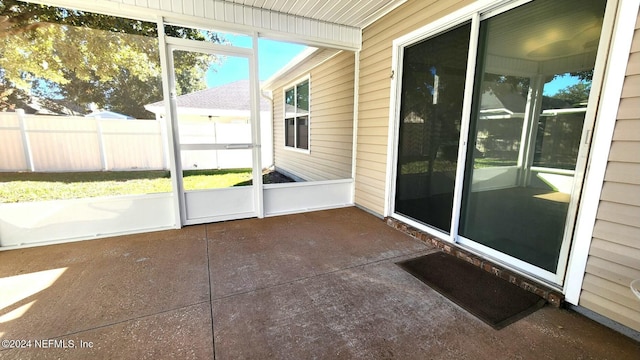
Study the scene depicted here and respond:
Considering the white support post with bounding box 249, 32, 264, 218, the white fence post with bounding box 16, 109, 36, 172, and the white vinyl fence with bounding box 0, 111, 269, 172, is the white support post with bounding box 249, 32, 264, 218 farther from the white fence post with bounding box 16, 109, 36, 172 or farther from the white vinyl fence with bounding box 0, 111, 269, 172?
the white fence post with bounding box 16, 109, 36, 172

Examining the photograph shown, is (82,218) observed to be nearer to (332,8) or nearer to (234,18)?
(234,18)

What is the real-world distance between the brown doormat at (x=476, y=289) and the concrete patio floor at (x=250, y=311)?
0.08 m

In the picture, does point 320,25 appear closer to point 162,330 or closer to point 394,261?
point 394,261

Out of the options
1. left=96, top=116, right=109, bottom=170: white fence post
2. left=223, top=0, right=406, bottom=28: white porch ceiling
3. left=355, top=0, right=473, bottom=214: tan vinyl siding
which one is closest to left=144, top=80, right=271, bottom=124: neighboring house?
left=96, top=116, right=109, bottom=170: white fence post

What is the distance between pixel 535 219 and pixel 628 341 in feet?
2.91

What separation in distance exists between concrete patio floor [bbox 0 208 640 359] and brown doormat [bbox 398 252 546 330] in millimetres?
75

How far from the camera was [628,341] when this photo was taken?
1629 millimetres

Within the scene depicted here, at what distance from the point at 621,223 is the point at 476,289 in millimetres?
1021

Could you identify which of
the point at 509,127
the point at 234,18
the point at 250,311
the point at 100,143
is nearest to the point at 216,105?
the point at 234,18

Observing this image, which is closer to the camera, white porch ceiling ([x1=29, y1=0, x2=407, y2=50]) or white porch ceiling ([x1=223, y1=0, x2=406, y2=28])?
white porch ceiling ([x1=29, y1=0, x2=407, y2=50])

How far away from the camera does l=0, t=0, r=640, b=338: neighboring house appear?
168 cm

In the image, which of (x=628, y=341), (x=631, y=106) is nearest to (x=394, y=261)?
(x=628, y=341)

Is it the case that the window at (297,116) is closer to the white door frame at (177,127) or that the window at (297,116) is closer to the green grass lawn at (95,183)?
the white door frame at (177,127)

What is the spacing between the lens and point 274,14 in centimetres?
353
